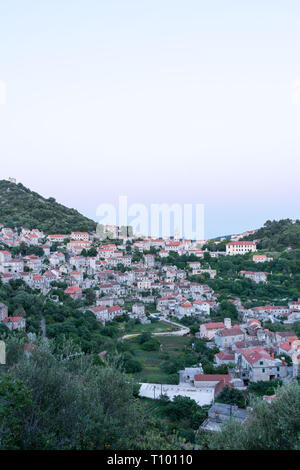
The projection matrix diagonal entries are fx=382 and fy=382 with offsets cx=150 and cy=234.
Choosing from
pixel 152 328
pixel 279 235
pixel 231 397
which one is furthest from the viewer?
pixel 279 235

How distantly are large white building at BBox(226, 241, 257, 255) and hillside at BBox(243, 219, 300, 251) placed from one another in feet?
5.61

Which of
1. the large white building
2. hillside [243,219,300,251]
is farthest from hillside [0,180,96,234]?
hillside [243,219,300,251]

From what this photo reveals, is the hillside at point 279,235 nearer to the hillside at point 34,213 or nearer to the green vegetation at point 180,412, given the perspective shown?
the hillside at point 34,213

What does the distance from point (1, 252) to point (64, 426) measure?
2831cm

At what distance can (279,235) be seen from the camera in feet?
157

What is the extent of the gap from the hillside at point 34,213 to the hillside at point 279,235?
2294 cm

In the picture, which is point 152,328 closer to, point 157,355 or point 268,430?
point 157,355

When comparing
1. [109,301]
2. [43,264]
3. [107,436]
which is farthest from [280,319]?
[107,436]

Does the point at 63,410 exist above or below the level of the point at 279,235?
below

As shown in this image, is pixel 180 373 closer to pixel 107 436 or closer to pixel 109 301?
pixel 107 436

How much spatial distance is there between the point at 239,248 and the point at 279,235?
5.55 meters

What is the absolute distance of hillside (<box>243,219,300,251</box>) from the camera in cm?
4491

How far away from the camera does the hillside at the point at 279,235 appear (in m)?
44.9

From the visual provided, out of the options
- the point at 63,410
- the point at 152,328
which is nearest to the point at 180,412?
the point at 63,410
